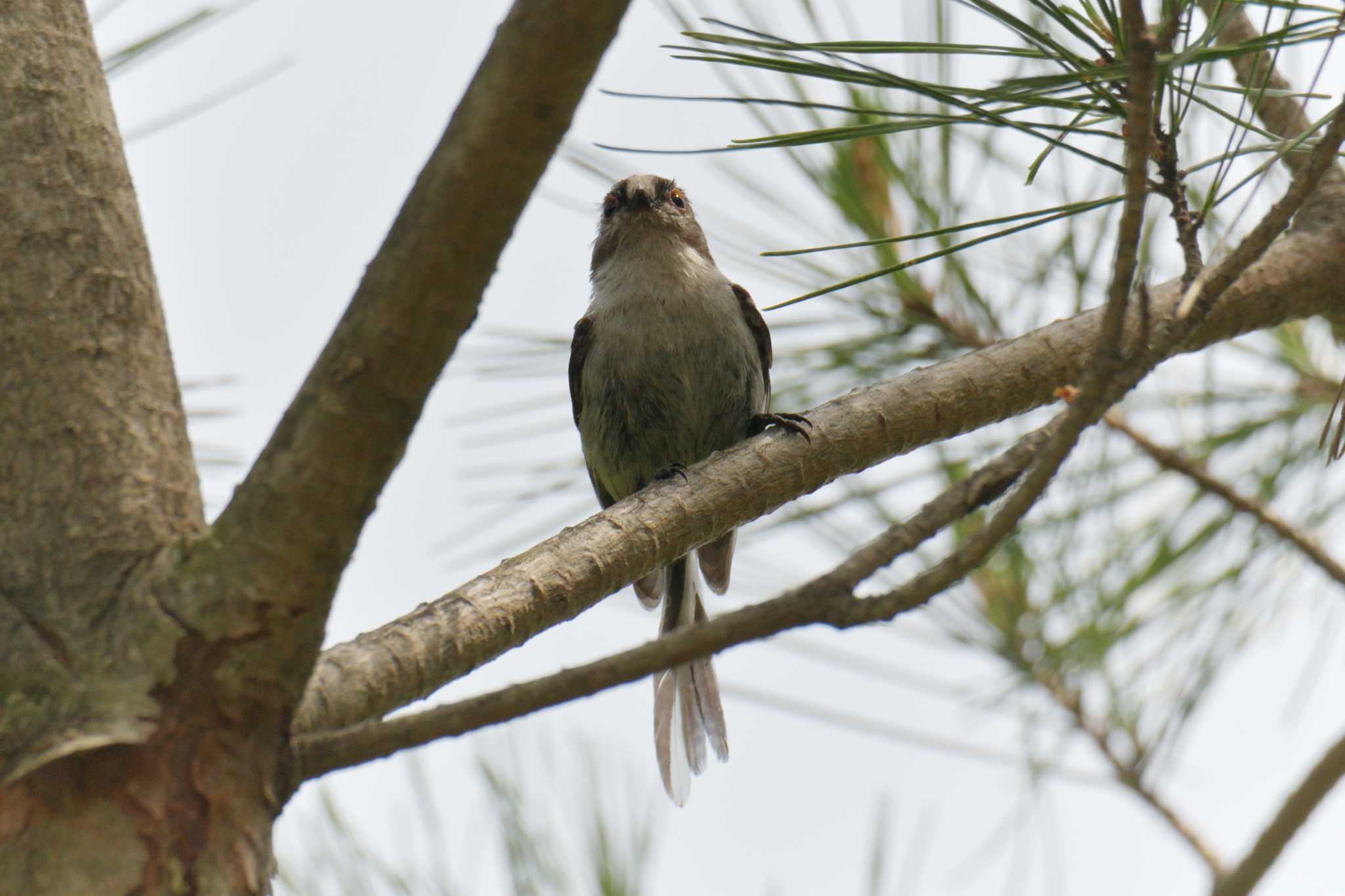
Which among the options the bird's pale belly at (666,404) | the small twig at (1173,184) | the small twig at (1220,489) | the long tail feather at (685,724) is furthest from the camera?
the bird's pale belly at (666,404)

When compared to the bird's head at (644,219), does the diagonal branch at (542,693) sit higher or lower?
lower

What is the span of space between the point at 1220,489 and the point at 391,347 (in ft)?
8.03

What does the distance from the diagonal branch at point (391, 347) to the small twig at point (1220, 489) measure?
2.18 m

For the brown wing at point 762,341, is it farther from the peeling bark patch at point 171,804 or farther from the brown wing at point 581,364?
the peeling bark patch at point 171,804

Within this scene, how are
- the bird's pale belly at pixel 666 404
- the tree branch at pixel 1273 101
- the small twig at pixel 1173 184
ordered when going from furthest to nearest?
the bird's pale belly at pixel 666 404 < the tree branch at pixel 1273 101 < the small twig at pixel 1173 184

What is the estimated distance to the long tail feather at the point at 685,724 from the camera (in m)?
3.56

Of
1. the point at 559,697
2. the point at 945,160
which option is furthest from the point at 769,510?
the point at 945,160

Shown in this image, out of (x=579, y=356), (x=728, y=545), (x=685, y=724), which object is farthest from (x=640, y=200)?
(x=685, y=724)

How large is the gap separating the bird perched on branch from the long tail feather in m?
0.02

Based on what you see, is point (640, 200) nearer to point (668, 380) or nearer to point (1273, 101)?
point (668, 380)

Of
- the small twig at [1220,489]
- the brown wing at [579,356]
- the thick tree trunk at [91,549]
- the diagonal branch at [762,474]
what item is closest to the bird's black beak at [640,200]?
the brown wing at [579,356]

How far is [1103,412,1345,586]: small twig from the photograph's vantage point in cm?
287

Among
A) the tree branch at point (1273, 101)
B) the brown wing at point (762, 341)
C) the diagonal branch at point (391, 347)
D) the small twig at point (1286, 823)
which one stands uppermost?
the brown wing at point (762, 341)

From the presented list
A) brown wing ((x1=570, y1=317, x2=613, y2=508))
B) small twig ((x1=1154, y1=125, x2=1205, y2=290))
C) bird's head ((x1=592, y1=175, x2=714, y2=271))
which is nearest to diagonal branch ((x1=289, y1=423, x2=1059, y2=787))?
small twig ((x1=1154, y1=125, x2=1205, y2=290))
